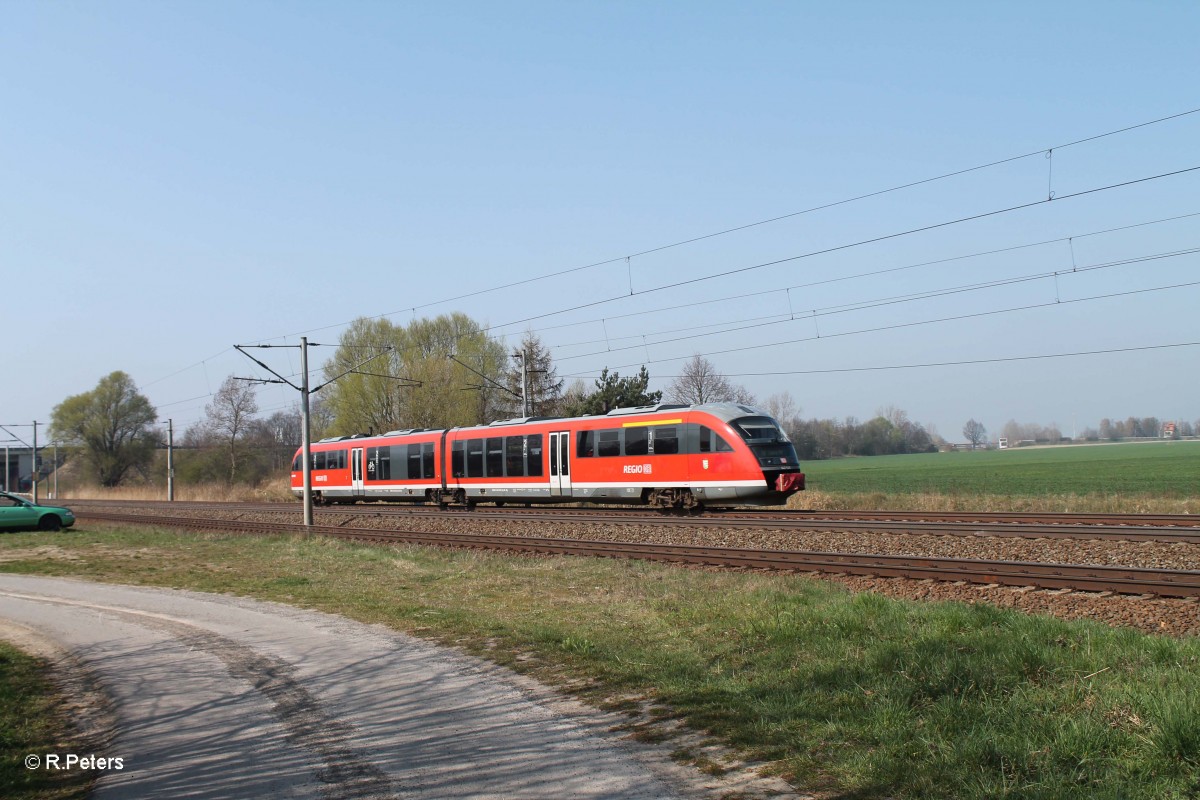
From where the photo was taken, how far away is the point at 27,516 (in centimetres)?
2869

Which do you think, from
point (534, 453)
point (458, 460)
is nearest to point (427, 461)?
point (458, 460)

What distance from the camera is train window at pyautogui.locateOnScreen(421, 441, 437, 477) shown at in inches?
1428

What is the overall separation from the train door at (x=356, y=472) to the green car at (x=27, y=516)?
12.7 metres

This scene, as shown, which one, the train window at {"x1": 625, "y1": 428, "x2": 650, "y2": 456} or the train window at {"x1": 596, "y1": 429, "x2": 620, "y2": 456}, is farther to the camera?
the train window at {"x1": 596, "y1": 429, "x2": 620, "y2": 456}

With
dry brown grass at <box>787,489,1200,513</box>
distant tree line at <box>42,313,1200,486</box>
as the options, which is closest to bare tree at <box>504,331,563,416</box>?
distant tree line at <box>42,313,1200,486</box>

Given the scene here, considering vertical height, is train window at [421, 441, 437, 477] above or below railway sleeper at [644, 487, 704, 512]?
above

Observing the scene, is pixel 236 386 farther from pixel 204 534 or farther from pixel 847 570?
pixel 847 570

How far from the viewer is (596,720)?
670cm

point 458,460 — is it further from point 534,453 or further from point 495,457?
point 534,453

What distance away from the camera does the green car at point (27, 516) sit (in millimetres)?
28297

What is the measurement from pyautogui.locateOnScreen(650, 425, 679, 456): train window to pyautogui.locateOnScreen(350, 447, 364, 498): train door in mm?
18502

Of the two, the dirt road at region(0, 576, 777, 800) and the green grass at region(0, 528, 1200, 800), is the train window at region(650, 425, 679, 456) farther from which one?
the dirt road at region(0, 576, 777, 800)

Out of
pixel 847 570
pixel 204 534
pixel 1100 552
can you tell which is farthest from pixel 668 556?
pixel 204 534

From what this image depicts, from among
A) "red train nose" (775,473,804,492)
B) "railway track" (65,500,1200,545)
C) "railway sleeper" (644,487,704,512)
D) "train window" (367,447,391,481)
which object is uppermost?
"train window" (367,447,391,481)
